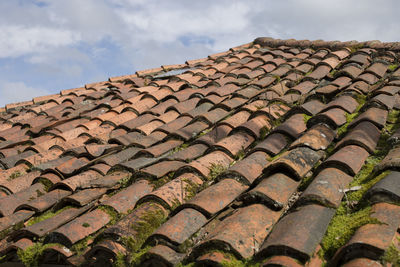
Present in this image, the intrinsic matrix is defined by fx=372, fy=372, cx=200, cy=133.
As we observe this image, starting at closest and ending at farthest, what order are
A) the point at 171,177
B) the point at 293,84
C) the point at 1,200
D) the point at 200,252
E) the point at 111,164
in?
the point at 200,252, the point at 171,177, the point at 1,200, the point at 111,164, the point at 293,84

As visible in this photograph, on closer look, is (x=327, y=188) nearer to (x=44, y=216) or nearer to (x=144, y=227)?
(x=144, y=227)

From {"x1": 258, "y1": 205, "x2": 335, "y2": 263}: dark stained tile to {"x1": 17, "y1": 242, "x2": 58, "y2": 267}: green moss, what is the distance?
1.68 meters

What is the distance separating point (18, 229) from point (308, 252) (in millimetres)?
2476

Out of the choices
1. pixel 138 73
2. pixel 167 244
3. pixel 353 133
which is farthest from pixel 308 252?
pixel 138 73

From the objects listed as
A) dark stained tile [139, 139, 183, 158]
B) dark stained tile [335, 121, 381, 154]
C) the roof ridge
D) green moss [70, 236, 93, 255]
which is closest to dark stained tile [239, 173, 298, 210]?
dark stained tile [335, 121, 381, 154]

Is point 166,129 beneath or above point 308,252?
above

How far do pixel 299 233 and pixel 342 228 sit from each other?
0.98ft

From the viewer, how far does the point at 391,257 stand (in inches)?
73.7

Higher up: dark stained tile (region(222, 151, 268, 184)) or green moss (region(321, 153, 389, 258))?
dark stained tile (region(222, 151, 268, 184))

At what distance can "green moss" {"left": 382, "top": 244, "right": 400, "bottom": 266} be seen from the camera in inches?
73.2

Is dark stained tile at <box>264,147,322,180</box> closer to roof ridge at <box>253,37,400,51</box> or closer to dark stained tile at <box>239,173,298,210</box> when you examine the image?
dark stained tile at <box>239,173,298,210</box>

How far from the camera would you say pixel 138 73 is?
8.73 m

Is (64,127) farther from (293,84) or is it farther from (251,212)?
(251,212)

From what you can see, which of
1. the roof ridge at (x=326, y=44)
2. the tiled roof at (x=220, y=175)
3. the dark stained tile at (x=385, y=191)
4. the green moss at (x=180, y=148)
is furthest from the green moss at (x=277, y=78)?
the dark stained tile at (x=385, y=191)
